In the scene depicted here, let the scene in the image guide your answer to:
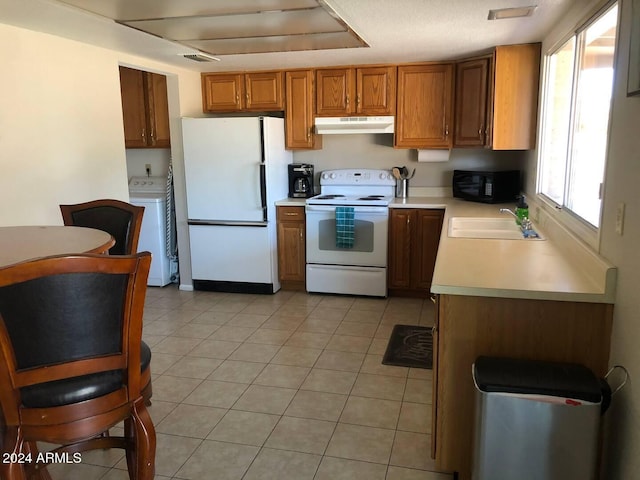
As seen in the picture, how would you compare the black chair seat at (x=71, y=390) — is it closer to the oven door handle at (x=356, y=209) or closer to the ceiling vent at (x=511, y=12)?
the ceiling vent at (x=511, y=12)

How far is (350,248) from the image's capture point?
472cm

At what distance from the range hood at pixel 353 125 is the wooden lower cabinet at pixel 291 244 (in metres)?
0.78

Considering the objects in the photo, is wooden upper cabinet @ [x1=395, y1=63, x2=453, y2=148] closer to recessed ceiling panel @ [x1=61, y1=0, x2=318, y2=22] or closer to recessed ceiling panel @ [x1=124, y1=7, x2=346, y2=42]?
recessed ceiling panel @ [x1=124, y1=7, x2=346, y2=42]

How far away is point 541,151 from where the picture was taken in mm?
3789

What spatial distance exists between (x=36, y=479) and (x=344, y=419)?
55.1 inches

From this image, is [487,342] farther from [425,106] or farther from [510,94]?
[425,106]

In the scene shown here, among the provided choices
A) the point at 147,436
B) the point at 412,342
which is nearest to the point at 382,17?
the point at 412,342

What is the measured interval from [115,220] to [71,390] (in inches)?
51.6

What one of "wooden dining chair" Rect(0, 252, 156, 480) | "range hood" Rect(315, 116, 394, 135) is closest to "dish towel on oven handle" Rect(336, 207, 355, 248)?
"range hood" Rect(315, 116, 394, 135)

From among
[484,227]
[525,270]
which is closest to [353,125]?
[484,227]

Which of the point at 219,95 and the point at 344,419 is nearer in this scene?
the point at 344,419

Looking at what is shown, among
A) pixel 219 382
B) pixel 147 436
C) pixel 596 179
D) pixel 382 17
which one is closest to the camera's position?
pixel 147 436

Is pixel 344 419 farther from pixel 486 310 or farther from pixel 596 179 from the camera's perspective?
pixel 596 179

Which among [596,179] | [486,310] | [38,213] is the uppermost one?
[596,179]
